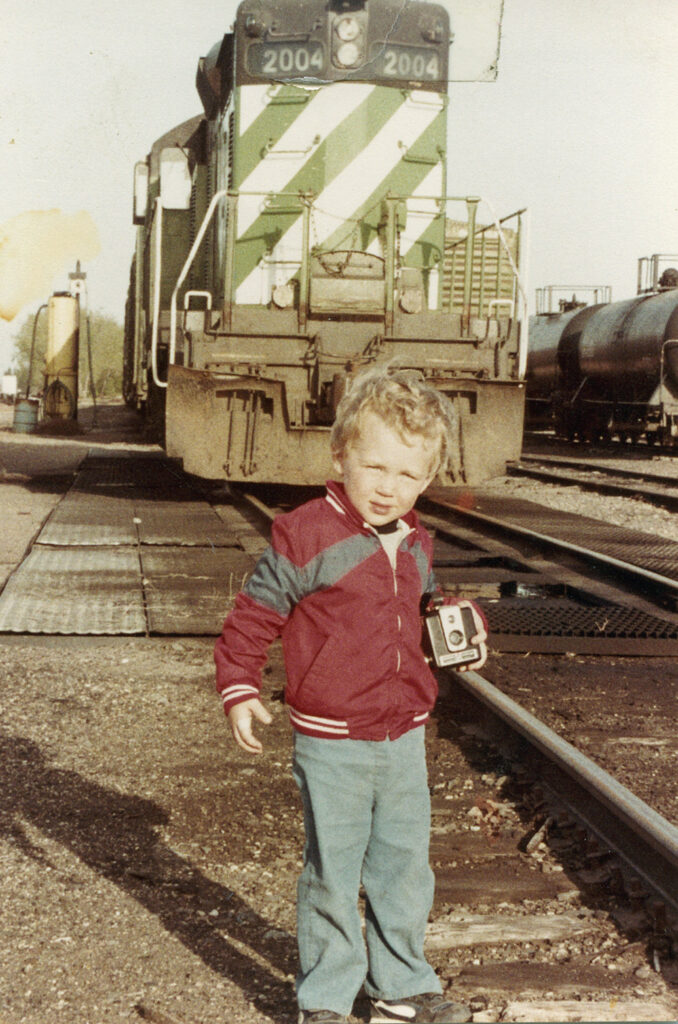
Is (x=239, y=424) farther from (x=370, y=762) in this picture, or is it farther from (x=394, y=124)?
(x=370, y=762)

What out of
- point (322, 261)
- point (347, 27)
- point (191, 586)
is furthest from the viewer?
point (322, 261)

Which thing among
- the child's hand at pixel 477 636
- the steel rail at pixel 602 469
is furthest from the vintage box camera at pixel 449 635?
the steel rail at pixel 602 469

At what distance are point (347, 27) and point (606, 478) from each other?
27.8 feet

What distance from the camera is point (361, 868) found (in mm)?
2203

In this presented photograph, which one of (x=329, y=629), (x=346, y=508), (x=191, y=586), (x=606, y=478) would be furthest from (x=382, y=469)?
(x=606, y=478)

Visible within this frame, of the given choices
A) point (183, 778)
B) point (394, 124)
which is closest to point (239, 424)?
point (394, 124)

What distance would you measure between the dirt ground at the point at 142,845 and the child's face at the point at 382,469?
886mm

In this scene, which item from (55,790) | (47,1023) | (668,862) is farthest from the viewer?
(55,790)

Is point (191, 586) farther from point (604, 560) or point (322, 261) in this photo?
point (322, 261)

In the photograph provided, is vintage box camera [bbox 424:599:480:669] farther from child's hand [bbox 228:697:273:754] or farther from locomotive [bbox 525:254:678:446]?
locomotive [bbox 525:254:678:446]

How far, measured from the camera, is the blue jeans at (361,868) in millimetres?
2088

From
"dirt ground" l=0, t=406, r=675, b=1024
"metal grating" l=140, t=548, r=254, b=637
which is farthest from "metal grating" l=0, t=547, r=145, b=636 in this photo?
"dirt ground" l=0, t=406, r=675, b=1024

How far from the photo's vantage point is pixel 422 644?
7.27 ft

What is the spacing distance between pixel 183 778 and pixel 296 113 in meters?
7.45
